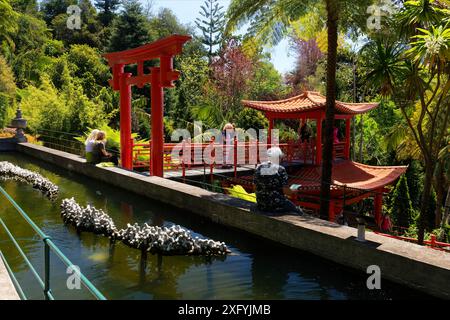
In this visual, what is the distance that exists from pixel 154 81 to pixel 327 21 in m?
5.24

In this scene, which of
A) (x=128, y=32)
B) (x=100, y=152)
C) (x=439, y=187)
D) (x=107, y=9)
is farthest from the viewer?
(x=107, y=9)

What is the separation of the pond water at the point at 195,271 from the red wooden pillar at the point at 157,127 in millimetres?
4178

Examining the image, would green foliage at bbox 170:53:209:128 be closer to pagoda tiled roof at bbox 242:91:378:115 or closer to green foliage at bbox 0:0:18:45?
green foliage at bbox 0:0:18:45

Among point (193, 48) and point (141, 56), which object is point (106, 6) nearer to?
point (193, 48)

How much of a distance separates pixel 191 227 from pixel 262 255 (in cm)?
214

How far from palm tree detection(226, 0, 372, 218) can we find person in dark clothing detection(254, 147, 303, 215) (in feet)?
6.69

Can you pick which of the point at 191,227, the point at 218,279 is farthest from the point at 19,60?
the point at 218,279

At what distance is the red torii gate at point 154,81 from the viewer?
12648 mm

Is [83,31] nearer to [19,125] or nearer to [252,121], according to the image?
[252,121]

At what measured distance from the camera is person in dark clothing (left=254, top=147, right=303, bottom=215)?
298 inches

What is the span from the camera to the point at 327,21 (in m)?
10.3

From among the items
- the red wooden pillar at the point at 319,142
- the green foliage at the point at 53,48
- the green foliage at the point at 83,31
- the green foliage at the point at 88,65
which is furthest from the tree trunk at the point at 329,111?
the green foliage at the point at 83,31

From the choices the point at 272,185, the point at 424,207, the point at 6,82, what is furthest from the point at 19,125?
the point at 424,207

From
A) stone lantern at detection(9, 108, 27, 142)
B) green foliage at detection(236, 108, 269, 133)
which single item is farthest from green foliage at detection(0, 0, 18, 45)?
green foliage at detection(236, 108, 269, 133)
